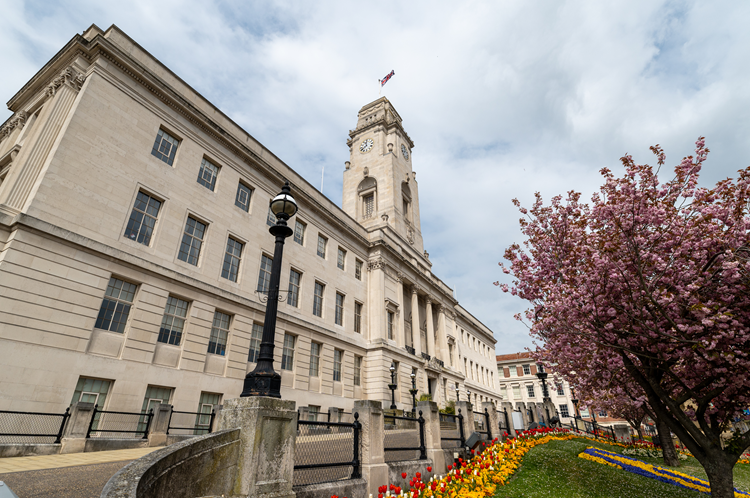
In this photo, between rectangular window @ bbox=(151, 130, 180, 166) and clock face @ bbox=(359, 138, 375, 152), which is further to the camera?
clock face @ bbox=(359, 138, 375, 152)

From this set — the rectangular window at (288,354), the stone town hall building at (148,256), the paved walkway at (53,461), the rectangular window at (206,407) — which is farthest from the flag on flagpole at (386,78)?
the paved walkway at (53,461)

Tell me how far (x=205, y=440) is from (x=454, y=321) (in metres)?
44.6

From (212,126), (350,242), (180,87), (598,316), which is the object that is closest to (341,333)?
(350,242)

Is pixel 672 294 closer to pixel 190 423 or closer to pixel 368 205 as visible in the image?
pixel 190 423

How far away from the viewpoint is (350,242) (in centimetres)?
3219

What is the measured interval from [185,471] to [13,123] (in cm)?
2530

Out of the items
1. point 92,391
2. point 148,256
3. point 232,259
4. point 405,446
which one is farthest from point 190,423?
point 405,446

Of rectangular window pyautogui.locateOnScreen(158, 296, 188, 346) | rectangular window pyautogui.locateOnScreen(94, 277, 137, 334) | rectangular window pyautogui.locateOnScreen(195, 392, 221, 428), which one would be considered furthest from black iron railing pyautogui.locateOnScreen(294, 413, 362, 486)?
rectangular window pyautogui.locateOnScreen(94, 277, 137, 334)

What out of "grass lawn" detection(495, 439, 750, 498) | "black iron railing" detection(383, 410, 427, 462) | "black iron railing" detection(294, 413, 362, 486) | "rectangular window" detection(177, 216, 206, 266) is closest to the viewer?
"black iron railing" detection(294, 413, 362, 486)

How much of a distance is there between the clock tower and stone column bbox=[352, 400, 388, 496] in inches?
1274

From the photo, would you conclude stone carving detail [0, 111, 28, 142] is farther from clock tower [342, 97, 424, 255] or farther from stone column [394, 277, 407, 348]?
clock tower [342, 97, 424, 255]

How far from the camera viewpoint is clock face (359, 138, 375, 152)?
1874 inches

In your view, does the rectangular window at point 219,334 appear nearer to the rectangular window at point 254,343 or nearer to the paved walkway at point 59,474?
the rectangular window at point 254,343

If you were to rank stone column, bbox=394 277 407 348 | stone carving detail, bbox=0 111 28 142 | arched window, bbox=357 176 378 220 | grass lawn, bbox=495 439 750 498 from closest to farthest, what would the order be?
grass lawn, bbox=495 439 750 498 → stone carving detail, bbox=0 111 28 142 → stone column, bbox=394 277 407 348 → arched window, bbox=357 176 378 220
